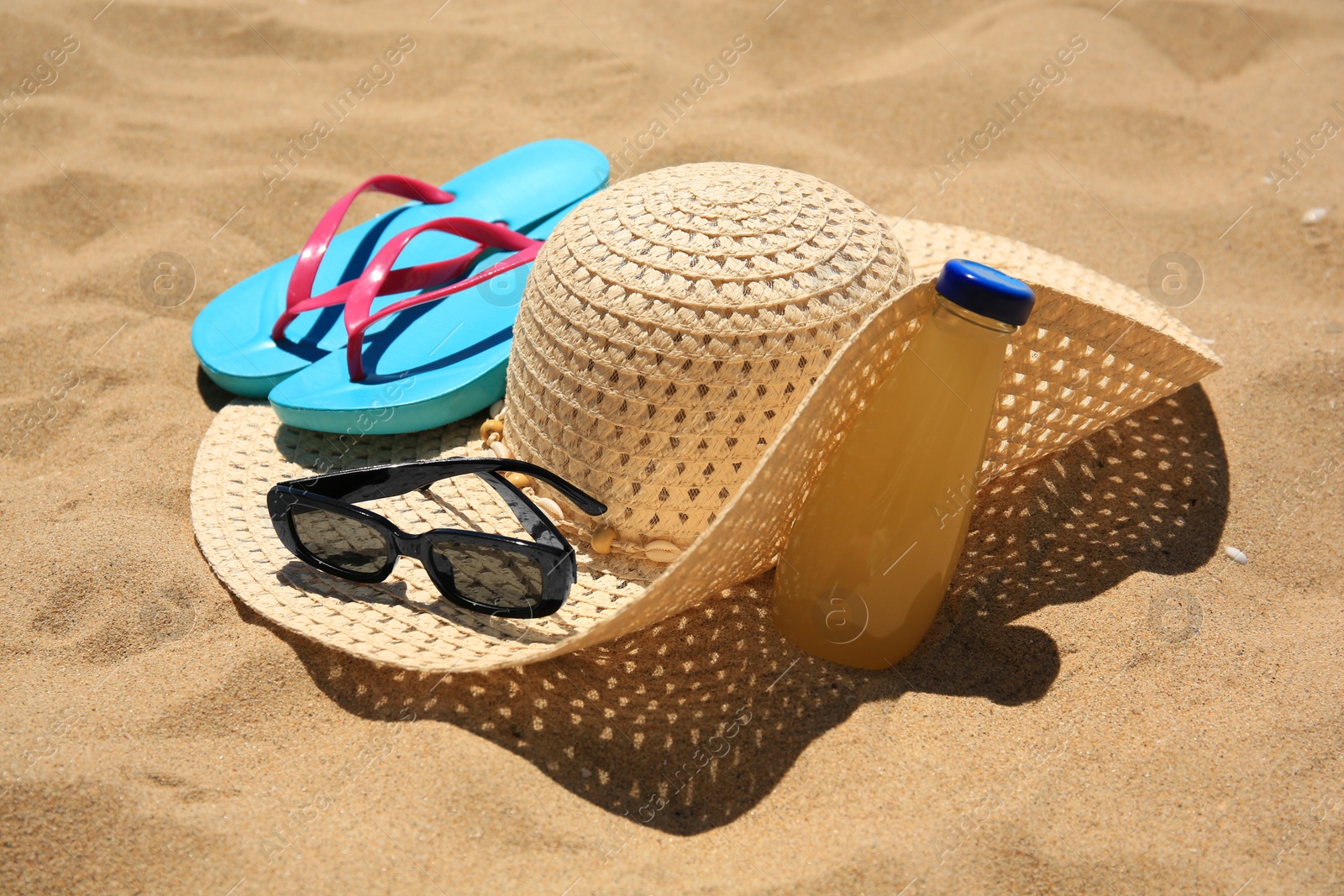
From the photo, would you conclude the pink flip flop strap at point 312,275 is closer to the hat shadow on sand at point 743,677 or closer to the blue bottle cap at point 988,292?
the hat shadow on sand at point 743,677

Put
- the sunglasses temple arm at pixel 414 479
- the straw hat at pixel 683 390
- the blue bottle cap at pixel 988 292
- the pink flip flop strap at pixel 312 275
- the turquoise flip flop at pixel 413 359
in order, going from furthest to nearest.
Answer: the pink flip flop strap at pixel 312 275, the turquoise flip flop at pixel 413 359, the sunglasses temple arm at pixel 414 479, the straw hat at pixel 683 390, the blue bottle cap at pixel 988 292

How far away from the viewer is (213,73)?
9.98 ft

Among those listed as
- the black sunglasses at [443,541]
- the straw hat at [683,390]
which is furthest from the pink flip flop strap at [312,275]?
the black sunglasses at [443,541]

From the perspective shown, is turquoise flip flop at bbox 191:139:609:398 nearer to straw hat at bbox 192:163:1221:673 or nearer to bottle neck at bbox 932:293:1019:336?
straw hat at bbox 192:163:1221:673

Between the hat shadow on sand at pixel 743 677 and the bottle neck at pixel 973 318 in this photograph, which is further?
the hat shadow on sand at pixel 743 677

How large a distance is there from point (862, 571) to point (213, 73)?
2.89 m

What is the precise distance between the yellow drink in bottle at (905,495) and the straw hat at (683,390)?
0.13 feet

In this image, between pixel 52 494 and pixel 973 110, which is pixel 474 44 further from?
pixel 52 494

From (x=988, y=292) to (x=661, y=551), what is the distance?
22.4 inches

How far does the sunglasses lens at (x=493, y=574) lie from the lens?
3.99 ft

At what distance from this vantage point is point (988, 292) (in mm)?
1003

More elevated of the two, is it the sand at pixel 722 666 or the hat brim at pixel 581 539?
the hat brim at pixel 581 539

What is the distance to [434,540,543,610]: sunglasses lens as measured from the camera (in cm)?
122

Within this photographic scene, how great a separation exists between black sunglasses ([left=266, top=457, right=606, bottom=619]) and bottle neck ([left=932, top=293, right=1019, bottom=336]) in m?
0.53
